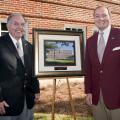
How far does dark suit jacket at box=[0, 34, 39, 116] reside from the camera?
189 inches

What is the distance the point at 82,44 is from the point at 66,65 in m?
0.45

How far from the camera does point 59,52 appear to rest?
6.10m

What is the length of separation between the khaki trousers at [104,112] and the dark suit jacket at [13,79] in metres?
0.91

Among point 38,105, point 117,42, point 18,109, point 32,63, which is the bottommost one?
point 38,105

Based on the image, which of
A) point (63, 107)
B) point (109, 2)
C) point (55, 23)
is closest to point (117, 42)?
point (63, 107)

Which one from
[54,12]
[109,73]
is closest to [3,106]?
[109,73]

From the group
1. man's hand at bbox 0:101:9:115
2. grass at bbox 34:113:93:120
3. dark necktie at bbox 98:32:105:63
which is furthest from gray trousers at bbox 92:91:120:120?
grass at bbox 34:113:93:120

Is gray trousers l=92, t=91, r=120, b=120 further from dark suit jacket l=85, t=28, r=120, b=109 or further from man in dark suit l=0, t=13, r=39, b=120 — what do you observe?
man in dark suit l=0, t=13, r=39, b=120

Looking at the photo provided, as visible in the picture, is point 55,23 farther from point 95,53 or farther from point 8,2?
point 95,53

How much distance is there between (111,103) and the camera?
4797 millimetres

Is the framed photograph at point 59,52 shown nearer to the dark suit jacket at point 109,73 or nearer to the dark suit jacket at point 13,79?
the dark suit jacket at point 13,79

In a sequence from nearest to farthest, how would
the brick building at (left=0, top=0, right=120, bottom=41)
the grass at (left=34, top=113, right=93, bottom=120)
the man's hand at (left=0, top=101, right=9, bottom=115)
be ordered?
the man's hand at (left=0, top=101, right=9, bottom=115)
the grass at (left=34, top=113, right=93, bottom=120)
the brick building at (left=0, top=0, right=120, bottom=41)

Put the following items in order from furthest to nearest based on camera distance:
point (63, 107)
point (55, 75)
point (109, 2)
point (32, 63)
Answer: point (109, 2) → point (63, 107) → point (55, 75) → point (32, 63)

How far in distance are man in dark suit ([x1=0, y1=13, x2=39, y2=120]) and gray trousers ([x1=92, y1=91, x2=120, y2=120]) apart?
0.90m
